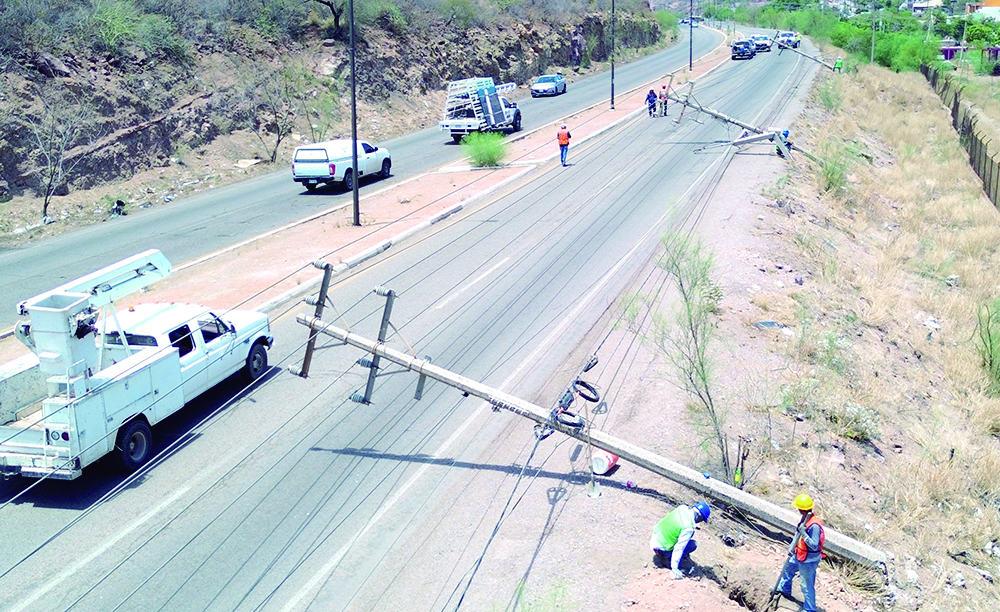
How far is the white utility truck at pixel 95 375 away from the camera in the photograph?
1080 centimetres

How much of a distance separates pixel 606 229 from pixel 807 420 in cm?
1037

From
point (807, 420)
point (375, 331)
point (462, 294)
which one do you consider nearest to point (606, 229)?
point (462, 294)

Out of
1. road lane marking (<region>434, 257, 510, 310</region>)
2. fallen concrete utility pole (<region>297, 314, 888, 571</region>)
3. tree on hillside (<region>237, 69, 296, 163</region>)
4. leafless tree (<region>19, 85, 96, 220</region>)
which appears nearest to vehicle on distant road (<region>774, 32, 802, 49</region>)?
tree on hillside (<region>237, 69, 296, 163</region>)

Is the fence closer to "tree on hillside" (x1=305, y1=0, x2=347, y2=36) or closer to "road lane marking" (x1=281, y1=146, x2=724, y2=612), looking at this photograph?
"road lane marking" (x1=281, y1=146, x2=724, y2=612)

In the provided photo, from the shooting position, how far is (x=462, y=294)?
18.3m

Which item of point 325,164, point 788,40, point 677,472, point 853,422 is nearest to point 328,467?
point 677,472

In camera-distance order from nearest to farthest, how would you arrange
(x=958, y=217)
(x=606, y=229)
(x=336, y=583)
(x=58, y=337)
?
(x=336, y=583), (x=58, y=337), (x=606, y=229), (x=958, y=217)

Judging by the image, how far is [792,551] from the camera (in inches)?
355

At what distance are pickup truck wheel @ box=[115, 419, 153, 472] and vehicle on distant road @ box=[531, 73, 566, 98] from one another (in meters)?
47.9

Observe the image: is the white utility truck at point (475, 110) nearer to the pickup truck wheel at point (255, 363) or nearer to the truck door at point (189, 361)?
the pickup truck wheel at point (255, 363)

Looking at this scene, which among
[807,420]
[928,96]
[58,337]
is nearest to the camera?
[58,337]

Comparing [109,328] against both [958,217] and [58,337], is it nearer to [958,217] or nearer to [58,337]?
[58,337]

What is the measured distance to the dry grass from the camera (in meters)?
11.8

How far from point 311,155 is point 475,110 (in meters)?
11.3
